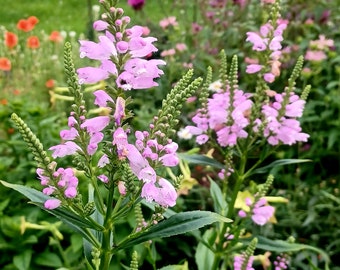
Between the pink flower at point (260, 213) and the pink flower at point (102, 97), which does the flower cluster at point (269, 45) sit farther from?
the pink flower at point (102, 97)

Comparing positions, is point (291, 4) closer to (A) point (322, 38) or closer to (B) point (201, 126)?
(A) point (322, 38)

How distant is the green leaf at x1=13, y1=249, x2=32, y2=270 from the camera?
2627mm

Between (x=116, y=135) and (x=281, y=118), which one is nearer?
(x=116, y=135)

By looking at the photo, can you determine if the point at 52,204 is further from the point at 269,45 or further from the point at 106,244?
the point at 269,45

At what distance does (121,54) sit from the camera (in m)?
1.14

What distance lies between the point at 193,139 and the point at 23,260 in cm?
129

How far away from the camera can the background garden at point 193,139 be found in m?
2.74

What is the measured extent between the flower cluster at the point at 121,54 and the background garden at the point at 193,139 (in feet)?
2.70

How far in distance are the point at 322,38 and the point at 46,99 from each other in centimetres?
209

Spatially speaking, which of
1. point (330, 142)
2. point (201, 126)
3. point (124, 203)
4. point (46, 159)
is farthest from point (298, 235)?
point (46, 159)

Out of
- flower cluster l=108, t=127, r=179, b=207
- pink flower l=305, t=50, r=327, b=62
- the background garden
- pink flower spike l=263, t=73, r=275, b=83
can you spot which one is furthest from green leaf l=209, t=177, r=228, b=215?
pink flower l=305, t=50, r=327, b=62

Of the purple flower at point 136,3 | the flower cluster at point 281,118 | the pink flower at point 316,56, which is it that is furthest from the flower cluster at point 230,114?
the purple flower at point 136,3

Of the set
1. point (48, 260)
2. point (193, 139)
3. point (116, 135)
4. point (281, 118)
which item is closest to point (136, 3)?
point (193, 139)

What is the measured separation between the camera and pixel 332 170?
12.3ft
